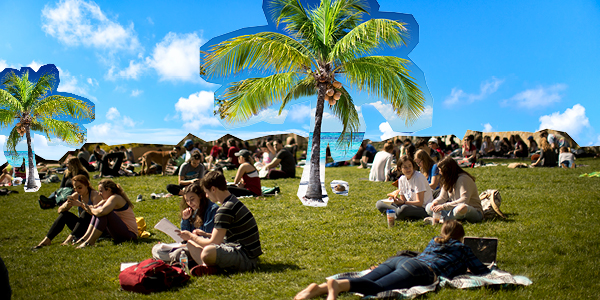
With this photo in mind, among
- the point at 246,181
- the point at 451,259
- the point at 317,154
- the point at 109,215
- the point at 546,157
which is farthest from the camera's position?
the point at 546,157

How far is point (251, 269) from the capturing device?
459cm

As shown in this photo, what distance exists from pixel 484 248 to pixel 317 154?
6417 mm

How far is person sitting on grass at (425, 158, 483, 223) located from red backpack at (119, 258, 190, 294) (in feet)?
12.4

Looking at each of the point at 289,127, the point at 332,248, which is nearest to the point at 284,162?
the point at 289,127

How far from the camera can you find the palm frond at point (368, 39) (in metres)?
9.18

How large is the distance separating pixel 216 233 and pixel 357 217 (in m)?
3.71

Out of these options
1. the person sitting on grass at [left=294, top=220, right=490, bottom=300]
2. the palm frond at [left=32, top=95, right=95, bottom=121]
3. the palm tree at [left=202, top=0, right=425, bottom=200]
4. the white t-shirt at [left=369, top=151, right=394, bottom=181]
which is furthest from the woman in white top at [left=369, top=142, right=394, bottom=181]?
the palm frond at [left=32, top=95, right=95, bottom=121]

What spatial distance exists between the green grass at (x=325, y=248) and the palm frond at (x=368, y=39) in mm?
3510

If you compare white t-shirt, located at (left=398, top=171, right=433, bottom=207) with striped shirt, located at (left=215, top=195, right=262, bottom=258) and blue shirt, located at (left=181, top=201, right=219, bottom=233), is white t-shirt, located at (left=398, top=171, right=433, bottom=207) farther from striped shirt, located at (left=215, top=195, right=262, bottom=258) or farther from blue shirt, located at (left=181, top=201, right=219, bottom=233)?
blue shirt, located at (left=181, top=201, right=219, bottom=233)

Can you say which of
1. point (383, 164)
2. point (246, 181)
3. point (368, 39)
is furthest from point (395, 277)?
point (383, 164)

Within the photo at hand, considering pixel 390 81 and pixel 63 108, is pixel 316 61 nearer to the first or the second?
pixel 390 81

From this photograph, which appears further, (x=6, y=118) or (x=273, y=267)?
(x=6, y=118)

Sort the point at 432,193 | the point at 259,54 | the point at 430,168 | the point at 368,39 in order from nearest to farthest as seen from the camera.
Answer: the point at 432,193 < the point at 430,168 < the point at 368,39 < the point at 259,54

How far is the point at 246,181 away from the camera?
9586 millimetres
